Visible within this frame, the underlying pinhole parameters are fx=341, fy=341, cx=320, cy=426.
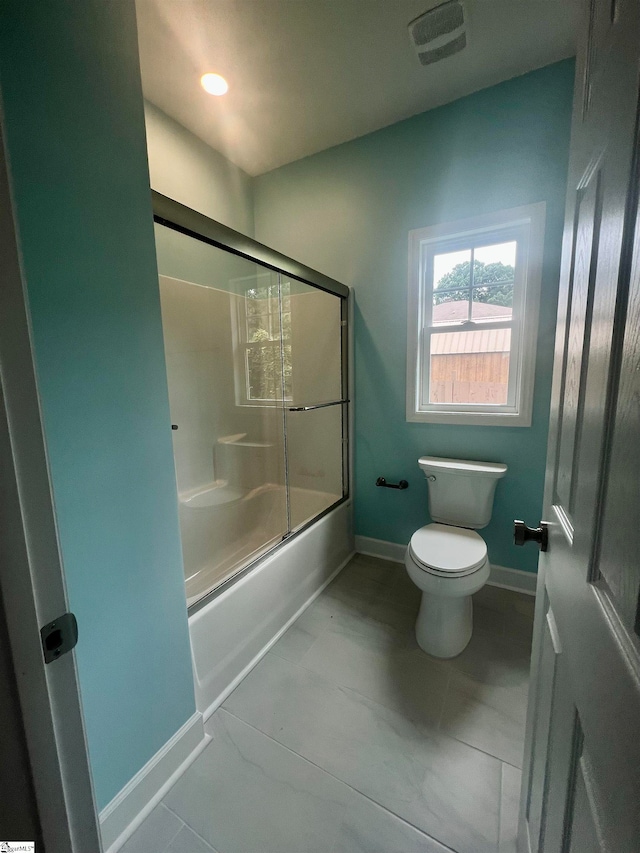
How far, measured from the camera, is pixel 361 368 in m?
2.29

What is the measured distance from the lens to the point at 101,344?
2.86 feet

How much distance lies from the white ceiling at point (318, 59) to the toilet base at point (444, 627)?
246cm

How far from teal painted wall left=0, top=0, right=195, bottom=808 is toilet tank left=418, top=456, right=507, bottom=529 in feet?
4.75

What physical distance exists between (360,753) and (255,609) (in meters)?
0.63

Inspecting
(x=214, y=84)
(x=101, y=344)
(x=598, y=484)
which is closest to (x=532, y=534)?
(x=598, y=484)

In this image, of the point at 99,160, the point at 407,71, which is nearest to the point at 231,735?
the point at 99,160

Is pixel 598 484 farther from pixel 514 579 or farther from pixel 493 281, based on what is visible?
pixel 514 579

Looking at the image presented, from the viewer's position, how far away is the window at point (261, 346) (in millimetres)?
2322

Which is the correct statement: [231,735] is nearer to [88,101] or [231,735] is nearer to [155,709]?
[155,709]

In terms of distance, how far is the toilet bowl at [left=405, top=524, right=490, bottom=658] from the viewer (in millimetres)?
1476

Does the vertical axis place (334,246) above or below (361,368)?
above

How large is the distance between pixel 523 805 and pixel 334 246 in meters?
2.60

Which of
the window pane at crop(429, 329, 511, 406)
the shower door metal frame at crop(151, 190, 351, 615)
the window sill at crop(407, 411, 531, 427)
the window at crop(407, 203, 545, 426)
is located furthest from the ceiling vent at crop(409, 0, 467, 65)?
the window sill at crop(407, 411, 531, 427)

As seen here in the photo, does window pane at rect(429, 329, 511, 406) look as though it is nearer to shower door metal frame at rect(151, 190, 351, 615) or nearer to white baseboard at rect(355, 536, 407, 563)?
shower door metal frame at rect(151, 190, 351, 615)
